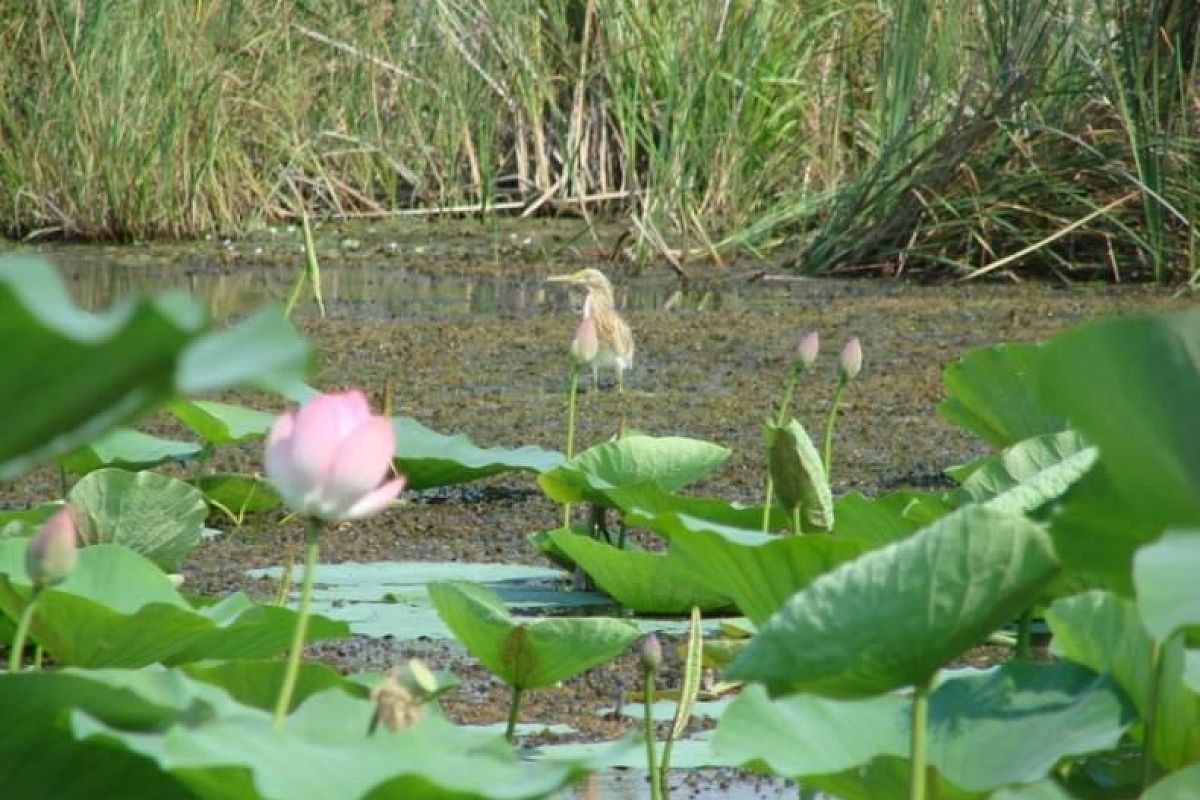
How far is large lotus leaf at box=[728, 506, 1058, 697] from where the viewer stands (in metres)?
1.30

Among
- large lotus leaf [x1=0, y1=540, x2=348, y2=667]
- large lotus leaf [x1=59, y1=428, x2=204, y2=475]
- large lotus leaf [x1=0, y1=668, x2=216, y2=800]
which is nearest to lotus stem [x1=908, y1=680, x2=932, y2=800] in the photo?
large lotus leaf [x1=0, y1=668, x2=216, y2=800]

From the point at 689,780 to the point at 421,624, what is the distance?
585mm

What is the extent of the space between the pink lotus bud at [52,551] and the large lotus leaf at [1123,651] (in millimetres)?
686

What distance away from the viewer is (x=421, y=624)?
8.84ft

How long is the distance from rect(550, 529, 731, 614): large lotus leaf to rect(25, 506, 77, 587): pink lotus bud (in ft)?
4.42

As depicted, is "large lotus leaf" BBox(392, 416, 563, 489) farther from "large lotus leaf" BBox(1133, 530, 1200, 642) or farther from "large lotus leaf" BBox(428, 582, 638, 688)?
"large lotus leaf" BBox(1133, 530, 1200, 642)

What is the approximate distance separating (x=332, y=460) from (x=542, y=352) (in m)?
4.76

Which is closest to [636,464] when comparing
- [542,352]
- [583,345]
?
[583,345]

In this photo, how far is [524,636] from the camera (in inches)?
74.6

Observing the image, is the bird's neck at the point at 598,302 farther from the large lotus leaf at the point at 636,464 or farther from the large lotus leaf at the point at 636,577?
the large lotus leaf at the point at 636,577

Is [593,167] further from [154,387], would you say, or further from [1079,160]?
[154,387]

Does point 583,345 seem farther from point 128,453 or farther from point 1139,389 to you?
point 1139,389

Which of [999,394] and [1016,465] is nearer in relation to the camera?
[1016,465]

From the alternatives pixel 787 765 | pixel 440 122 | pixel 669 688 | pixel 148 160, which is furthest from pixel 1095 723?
pixel 440 122
